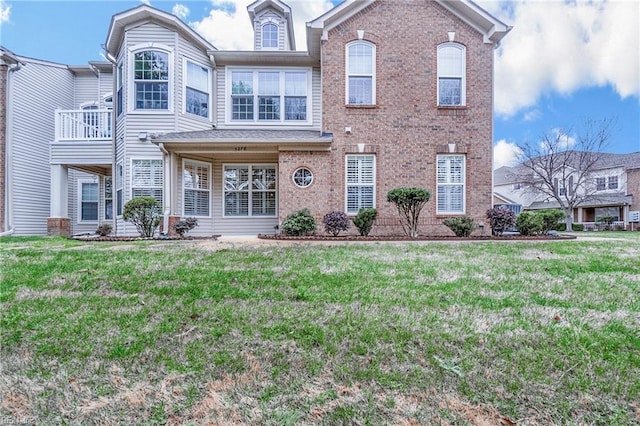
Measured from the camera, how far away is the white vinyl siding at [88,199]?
1495cm

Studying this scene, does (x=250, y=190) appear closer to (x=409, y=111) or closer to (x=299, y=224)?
(x=299, y=224)

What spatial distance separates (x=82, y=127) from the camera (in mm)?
12977

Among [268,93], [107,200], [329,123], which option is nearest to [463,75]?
[329,123]

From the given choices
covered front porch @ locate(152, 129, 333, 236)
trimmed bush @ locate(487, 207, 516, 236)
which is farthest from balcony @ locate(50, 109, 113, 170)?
trimmed bush @ locate(487, 207, 516, 236)

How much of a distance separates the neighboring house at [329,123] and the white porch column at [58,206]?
0.04 m

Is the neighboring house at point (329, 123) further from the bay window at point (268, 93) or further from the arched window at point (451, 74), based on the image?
the bay window at point (268, 93)

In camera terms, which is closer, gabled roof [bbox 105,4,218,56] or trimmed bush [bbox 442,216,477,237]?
trimmed bush [bbox 442,216,477,237]

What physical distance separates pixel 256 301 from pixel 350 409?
1906 millimetres

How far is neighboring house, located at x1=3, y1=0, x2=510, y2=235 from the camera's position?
37.6ft

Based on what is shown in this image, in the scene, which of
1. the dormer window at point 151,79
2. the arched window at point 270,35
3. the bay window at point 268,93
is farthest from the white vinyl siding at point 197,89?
the arched window at point 270,35

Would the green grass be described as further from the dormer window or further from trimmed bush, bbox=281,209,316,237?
the dormer window

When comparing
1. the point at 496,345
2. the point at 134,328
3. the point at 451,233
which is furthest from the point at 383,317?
the point at 451,233

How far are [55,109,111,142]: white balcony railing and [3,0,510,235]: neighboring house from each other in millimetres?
69

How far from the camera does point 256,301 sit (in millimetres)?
3807
